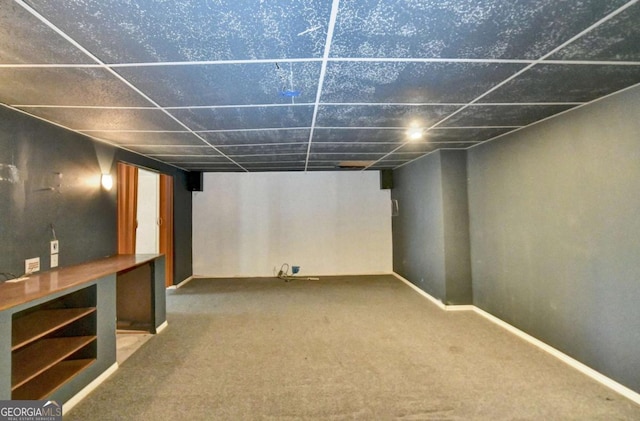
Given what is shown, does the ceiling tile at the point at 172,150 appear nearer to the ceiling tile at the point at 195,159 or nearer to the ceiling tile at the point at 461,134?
the ceiling tile at the point at 195,159

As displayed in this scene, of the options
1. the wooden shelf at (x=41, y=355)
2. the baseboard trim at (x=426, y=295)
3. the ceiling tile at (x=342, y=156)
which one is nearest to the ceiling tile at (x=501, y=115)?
the ceiling tile at (x=342, y=156)

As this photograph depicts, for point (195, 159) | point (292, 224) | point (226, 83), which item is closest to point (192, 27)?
point (226, 83)

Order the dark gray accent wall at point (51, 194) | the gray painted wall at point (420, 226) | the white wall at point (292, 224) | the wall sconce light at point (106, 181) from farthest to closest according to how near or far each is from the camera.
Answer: the white wall at point (292, 224), the gray painted wall at point (420, 226), the wall sconce light at point (106, 181), the dark gray accent wall at point (51, 194)

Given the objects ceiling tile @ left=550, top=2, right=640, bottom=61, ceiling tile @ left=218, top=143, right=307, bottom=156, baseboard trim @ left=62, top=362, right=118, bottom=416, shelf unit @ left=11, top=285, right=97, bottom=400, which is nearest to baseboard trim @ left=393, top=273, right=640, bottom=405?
ceiling tile @ left=550, top=2, right=640, bottom=61

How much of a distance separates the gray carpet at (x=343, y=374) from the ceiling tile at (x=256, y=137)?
2178 millimetres

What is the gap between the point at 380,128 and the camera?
2895 mm

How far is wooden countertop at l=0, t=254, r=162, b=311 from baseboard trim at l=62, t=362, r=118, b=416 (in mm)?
810

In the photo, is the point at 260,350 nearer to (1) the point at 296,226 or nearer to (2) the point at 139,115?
(2) the point at 139,115

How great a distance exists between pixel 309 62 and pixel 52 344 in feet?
9.10

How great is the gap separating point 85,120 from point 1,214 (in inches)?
37.5

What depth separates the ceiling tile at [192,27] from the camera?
117 centimetres

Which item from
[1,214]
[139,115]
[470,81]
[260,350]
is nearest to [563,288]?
[470,81]

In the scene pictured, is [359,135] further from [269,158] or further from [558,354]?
[558,354]

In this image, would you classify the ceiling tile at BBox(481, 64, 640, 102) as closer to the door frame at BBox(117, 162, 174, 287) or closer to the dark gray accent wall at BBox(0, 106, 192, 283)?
the dark gray accent wall at BBox(0, 106, 192, 283)
